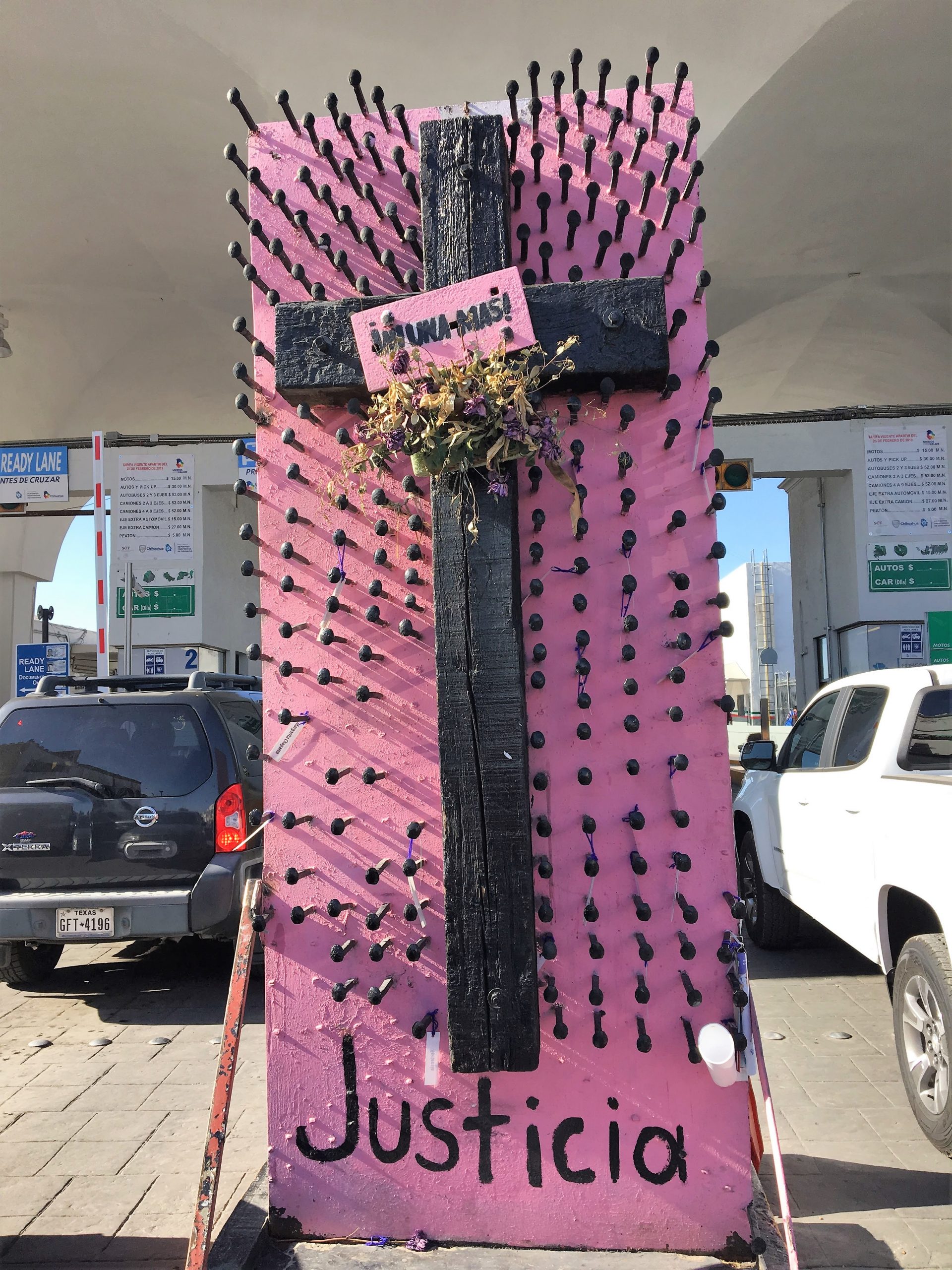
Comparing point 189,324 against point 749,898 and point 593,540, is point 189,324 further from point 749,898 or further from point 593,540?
point 593,540

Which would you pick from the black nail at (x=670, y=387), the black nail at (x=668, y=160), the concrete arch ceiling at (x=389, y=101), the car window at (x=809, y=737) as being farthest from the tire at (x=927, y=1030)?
the concrete arch ceiling at (x=389, y=101)

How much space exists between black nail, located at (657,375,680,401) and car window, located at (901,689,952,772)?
2.34 meters

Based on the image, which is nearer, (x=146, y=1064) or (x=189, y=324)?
(x=146, y=1064)

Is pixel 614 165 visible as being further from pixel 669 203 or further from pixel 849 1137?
pixel 849 1137

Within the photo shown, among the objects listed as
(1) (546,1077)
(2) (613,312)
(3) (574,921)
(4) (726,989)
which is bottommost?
(1) (546,1077)

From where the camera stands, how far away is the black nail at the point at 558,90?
2320 millimetres

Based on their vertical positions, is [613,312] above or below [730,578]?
below

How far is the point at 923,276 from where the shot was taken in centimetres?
1305

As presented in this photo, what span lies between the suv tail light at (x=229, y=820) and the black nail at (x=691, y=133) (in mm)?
3891

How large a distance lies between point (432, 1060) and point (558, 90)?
8.49ft

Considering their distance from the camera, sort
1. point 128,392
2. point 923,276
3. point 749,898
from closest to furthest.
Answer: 1. point 749,898
2. point 923,276
3. point 128,392

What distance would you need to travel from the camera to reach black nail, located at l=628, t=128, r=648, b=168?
2500mm

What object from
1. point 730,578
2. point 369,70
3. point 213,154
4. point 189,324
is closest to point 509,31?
point 369,70

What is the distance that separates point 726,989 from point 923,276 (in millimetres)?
13392
